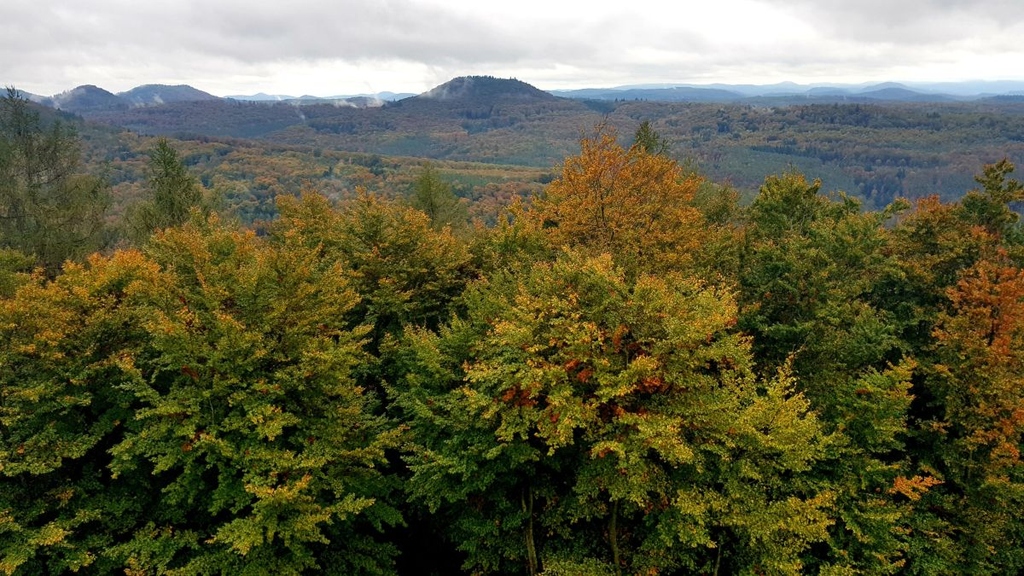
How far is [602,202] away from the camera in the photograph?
83.6ft

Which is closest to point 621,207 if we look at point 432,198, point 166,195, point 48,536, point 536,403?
point 536,403

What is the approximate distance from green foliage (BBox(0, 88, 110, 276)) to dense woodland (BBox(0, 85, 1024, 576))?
63.4 ft

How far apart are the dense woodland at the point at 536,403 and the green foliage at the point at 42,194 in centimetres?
1934

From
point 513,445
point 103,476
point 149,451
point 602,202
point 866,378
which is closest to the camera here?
point 149,451

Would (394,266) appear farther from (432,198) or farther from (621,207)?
(432,198)

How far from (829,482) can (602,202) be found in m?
14.7

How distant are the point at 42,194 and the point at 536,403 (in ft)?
143

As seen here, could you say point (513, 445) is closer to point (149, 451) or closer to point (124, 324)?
point (149, 451)

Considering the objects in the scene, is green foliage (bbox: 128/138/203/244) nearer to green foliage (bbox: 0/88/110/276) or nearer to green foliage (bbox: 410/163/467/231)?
green foliage (bbox: 0/88/110/276)

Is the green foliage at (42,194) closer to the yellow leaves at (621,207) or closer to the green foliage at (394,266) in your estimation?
the green foliage at (394,266)

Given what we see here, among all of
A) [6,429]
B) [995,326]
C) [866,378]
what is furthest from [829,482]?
[6,429]

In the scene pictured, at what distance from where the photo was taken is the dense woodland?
15.9 metres

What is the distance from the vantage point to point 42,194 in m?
39.2

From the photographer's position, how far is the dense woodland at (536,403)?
15.9m
